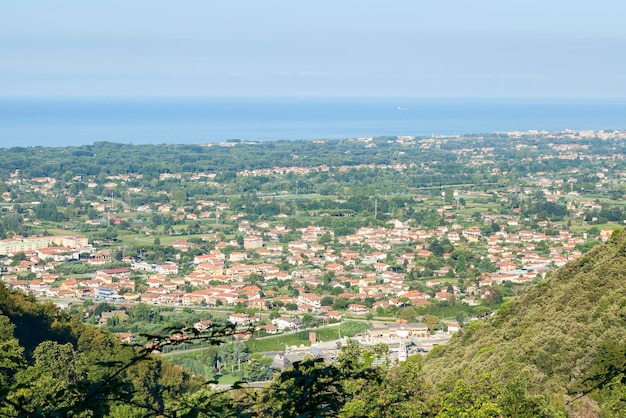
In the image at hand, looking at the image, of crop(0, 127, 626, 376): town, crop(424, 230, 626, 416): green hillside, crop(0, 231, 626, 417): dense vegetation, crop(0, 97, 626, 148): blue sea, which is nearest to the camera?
crop(0, 231, 626, 417): dense vegetation

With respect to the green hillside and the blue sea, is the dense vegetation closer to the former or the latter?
the green hillside

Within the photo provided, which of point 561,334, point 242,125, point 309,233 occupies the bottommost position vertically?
point 309,233

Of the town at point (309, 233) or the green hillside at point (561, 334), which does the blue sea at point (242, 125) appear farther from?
the green hillside at point (561, 334)

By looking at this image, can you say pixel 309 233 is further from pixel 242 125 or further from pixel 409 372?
pixel 242 125

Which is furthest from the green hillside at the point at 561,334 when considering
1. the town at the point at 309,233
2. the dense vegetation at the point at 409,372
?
the town at the point at 309,233

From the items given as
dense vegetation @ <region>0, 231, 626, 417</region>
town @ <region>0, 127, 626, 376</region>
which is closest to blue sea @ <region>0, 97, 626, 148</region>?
town @ <region>0, 127, 626, 376</region>

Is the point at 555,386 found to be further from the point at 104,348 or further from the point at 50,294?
the point at 50,294

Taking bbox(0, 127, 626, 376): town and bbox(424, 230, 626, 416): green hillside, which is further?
bbox(0, 127, 626, 376): town

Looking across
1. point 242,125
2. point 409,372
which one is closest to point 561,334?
point 409,372
